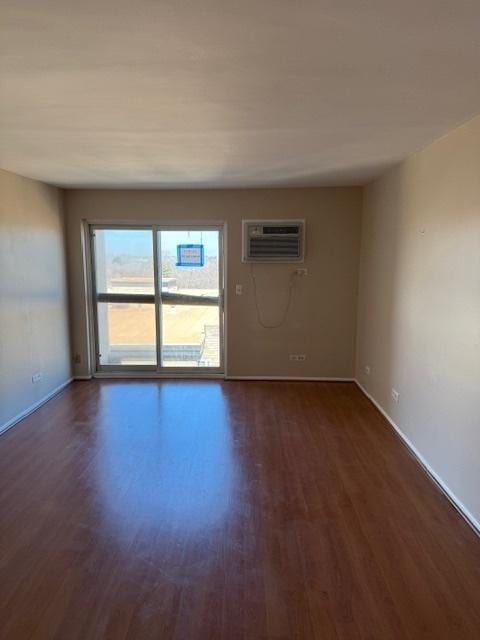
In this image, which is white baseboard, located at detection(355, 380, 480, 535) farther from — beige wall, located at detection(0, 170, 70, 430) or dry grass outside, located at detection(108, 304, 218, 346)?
beige wall, located at detection(0, 170, 70, 430)

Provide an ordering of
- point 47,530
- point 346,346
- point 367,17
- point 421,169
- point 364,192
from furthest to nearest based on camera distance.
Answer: point 346,346, point 364,192, point 421,169, point 47,530, point 367,17

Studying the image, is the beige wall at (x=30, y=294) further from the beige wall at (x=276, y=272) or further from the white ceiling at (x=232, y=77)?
the white ceiling at (x=232, y=77)

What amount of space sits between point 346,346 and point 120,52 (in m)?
4.26

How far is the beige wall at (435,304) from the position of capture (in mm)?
2502

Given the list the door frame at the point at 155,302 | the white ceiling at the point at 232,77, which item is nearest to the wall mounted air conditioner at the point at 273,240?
the door frame at the point at 155,302

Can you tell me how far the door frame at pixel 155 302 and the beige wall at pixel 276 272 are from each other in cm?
8

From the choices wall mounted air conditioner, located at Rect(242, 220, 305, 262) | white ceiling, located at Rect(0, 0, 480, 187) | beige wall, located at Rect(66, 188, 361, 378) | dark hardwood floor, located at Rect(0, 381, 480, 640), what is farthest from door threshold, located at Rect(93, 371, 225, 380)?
white ceiling, located at Rect(0, 0, 480, 187)

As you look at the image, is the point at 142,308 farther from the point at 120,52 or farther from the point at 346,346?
the point at 120,52

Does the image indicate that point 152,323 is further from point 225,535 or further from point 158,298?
point 225,535

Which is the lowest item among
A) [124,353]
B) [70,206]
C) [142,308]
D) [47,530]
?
[47,530]

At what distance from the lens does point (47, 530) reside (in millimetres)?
2395

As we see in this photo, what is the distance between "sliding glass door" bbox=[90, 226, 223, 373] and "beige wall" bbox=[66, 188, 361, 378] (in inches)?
8.2

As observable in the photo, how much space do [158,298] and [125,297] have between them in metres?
0.44

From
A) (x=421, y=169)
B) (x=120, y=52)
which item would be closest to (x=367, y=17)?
(x=120, y=52)
